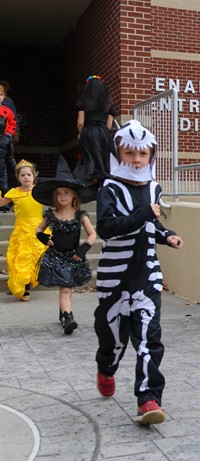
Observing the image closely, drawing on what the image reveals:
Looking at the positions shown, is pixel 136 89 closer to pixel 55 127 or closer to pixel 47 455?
pixel 55 127

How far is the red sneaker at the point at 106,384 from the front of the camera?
3.41 meters

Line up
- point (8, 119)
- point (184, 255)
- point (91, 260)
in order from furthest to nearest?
point (8, 119), point (91, 260), point (184, 255)

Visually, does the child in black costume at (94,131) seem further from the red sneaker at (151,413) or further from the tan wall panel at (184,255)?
the red sneaker at (151,413)

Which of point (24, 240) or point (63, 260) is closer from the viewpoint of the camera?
point (63, 260)

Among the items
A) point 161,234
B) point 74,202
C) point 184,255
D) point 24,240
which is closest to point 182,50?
point 184,255

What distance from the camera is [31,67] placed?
13.1 m

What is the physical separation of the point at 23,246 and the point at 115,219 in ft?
11.5

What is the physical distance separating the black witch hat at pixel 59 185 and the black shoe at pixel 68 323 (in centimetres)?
102

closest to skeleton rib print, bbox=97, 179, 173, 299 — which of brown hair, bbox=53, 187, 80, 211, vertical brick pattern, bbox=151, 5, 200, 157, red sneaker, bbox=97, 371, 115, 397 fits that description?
red sneaker, bbox=97, 371, 115, 397

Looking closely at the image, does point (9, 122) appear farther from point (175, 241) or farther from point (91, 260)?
point (175, 241)

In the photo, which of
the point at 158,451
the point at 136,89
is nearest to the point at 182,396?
the point at 158,451

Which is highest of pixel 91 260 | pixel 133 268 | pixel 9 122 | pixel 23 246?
pixel 9 122

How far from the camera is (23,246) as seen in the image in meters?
6.41

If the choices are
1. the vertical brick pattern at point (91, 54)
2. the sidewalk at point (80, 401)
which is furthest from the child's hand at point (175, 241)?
the vertical brick pattern at point (91, 54)
